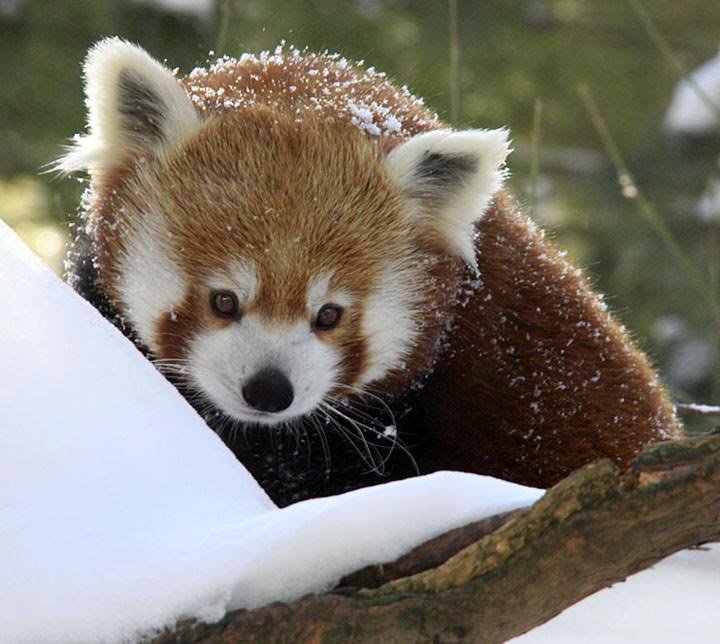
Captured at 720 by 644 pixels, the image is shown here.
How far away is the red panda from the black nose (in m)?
0.01

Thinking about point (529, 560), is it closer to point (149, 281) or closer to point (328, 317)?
Result: point (328, 317)

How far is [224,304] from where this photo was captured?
2.75 metres

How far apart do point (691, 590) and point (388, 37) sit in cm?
743

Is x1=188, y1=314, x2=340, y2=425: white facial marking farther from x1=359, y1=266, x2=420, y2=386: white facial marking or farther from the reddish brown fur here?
the reddish brown fur

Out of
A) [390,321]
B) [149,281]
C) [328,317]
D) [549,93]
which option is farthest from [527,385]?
[549,93]

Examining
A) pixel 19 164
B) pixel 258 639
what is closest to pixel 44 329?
pixel 258 639

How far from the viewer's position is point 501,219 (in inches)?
119

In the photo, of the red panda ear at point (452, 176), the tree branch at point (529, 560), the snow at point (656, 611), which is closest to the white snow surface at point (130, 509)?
the tree branch at point (529, 560)

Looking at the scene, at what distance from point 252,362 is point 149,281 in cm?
35

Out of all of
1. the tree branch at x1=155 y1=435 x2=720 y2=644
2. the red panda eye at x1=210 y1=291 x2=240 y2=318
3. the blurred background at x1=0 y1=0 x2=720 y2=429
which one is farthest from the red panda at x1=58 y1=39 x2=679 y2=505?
the blurred background at x1=0 y1=0 x2=720 y2=429

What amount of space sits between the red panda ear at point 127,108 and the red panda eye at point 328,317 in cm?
55

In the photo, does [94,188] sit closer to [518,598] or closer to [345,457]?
[345,457]

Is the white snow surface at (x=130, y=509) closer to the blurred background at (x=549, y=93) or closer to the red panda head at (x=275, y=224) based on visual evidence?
the red panda head at (x=275, y=224)

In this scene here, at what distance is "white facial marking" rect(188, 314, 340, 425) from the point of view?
270 centimetres
